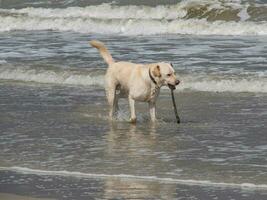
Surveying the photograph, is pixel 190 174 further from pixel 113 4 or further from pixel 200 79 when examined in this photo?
pixel 113 4

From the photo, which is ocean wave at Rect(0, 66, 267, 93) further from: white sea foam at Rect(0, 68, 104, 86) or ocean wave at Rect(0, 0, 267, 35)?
ocean wave at Rect(0, 0, 267, 35)

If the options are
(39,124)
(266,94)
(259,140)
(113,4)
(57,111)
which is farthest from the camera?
(113,4)

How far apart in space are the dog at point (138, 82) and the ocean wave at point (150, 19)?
11.5 metres

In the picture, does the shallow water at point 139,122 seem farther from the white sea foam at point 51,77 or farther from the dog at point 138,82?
the dog at point 138,82

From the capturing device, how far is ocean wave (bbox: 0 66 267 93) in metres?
12.7

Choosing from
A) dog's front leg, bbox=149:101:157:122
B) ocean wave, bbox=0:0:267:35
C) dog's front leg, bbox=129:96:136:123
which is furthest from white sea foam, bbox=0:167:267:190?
ocean wave, bbox=0:0:267:35

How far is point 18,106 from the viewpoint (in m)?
11.5

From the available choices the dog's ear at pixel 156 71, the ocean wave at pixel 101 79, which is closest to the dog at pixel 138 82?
the dog's ear at pixel 156 71

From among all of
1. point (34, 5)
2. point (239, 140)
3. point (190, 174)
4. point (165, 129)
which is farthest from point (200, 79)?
point (34, 5)

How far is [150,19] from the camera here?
2623 cm

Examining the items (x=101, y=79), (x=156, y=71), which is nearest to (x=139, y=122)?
(x=156, y=71)

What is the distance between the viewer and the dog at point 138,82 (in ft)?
31.2

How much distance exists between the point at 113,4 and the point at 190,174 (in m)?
22.0

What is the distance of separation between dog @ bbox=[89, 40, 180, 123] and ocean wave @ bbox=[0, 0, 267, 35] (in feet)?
37.8
